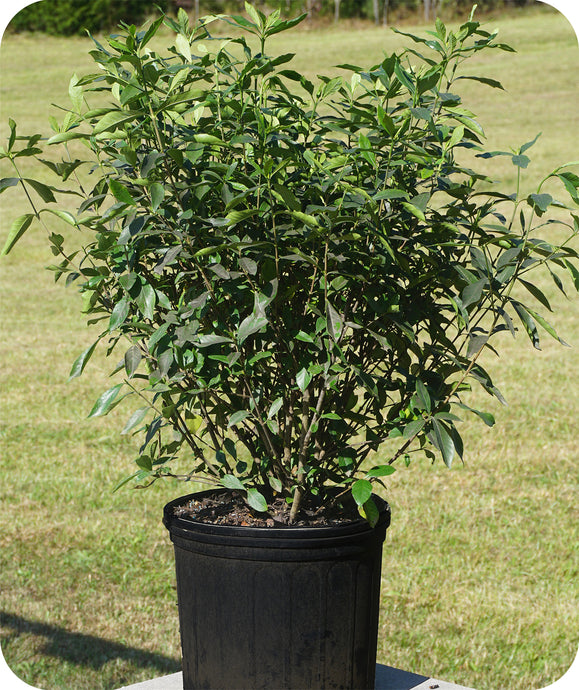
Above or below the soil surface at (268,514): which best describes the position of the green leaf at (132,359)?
above

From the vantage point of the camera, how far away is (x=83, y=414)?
6336mm

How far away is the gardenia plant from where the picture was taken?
6.07 ft

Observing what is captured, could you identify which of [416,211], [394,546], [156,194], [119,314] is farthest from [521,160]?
[394,546]

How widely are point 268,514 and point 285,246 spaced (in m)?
0.69

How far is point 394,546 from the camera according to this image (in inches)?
169

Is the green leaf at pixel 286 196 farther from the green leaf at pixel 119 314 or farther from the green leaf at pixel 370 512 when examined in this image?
the green leaf at pixel 370 512

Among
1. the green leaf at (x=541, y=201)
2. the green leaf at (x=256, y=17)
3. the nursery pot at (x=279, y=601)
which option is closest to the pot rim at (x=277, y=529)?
the nursery pot at (x=279, y=601)

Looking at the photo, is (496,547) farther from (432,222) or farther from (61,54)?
(61,54)

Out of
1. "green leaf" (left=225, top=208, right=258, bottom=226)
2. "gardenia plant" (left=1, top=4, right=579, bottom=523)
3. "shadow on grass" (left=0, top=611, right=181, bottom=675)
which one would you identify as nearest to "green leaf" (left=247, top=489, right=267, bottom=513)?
"gardenia plant" (left=1, top=4, right=579, bottom=523)

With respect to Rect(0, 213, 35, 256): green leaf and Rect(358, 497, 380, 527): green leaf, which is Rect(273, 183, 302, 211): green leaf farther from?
Rect(358, 497, 380, 527): green leaf

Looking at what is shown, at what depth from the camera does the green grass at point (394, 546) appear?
3475 millimetres

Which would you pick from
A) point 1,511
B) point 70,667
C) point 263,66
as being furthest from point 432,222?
point 1,511

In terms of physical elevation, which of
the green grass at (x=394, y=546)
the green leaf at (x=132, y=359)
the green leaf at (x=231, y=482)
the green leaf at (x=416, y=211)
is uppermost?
the green leaf at (x=416, y=211)

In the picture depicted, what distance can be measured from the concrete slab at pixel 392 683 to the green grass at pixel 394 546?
35.5 inches
